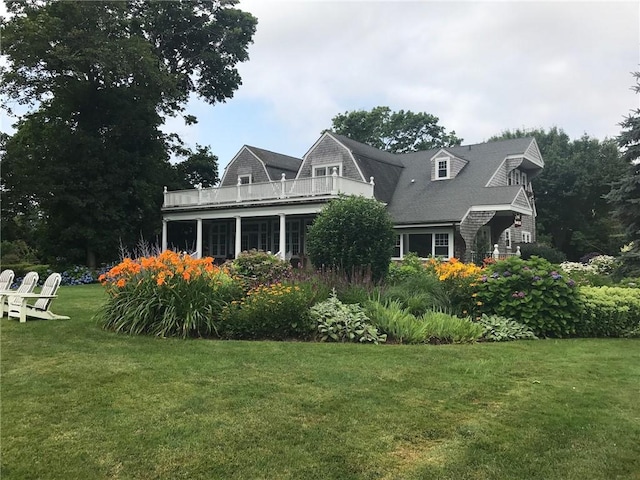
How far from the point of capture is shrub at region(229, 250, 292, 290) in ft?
31.5

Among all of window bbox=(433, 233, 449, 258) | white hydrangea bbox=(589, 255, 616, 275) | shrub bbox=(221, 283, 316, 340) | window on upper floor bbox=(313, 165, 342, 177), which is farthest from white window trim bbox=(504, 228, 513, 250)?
shrub bbox=(221, 283, 316, 340)

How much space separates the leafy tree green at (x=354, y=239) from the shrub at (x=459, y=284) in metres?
1.48

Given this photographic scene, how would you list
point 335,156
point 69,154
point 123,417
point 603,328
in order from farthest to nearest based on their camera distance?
point 335,156, point 69,154, point 603,328, point 123,417

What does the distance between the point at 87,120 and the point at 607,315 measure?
2454cm

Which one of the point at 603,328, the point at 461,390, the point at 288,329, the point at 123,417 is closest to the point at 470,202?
the point at 603,328

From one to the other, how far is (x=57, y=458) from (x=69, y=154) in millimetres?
23767

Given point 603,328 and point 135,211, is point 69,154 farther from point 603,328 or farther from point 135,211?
point 603,328

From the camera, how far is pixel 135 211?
88.1 feet

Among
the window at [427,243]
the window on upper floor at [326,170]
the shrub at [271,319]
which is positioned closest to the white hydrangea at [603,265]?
the window at [427,243]

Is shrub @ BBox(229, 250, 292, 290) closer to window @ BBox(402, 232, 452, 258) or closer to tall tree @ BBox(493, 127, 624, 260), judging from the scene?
window @ BBox(402, 232, 452, 258)

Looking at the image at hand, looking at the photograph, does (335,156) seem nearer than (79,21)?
No

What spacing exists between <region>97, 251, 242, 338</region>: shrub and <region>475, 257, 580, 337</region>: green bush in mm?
4579

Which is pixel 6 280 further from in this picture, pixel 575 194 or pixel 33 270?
pixel 575 194

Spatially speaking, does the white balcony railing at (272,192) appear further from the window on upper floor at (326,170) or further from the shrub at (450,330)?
the shrub at (450,330)
